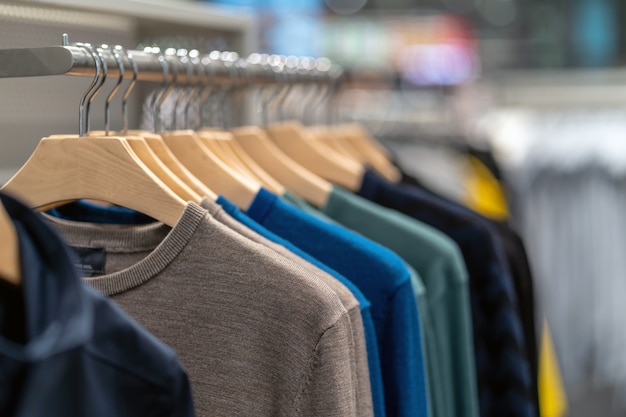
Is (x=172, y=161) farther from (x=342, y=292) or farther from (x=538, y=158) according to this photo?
(x=538, y=158)

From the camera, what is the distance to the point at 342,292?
82 cm

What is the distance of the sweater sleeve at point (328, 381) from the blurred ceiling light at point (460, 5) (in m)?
5.07

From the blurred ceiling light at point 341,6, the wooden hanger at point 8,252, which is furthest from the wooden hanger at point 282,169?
the blurred ceiling light at point 341,6

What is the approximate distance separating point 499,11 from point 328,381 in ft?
16.2

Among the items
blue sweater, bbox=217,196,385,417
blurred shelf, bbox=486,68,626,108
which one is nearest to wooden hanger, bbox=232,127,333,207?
blue sweater, bbox=217,196,385,417

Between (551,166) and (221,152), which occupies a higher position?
(221,152)

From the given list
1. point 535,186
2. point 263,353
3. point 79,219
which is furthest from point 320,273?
point 535,186

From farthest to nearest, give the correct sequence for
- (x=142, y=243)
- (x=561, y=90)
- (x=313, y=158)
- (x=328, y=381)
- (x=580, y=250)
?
(x=561, y=90)
(x=580, y=250)
(x=313, y=158)
(x=142, y=243)
(x=328, y=381)

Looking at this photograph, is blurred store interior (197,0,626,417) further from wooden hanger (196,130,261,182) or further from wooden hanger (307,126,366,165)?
wooden hanger (196,130,261,182)

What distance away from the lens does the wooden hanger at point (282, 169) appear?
1.13 meters

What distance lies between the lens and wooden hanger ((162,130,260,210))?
94cm

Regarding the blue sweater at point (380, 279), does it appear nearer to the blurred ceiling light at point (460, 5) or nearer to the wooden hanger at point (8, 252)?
the wooden hanger at point (8, 252)

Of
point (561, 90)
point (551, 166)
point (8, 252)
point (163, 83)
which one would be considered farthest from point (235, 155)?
point (561, 90)

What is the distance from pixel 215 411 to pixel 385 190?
1.83 ft
